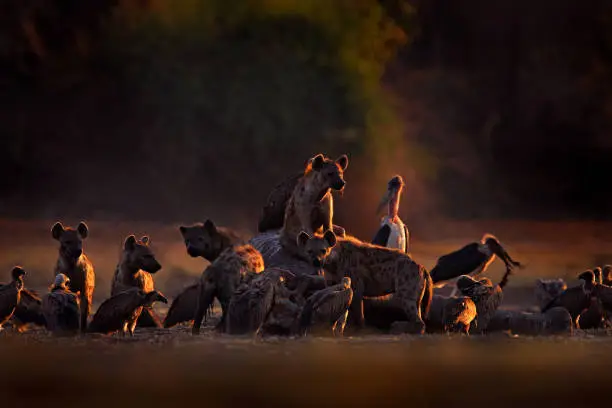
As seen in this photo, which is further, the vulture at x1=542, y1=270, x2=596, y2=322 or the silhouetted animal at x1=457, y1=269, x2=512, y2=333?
the vulture at x1=542, y1=270, x2=596, y2=322

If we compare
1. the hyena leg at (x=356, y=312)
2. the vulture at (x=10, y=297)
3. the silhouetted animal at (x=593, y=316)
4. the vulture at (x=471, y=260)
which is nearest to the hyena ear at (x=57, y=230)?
the vulture at (x=10, y=297)

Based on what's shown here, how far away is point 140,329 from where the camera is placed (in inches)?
460

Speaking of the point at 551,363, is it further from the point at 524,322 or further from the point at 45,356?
the point at 45,356

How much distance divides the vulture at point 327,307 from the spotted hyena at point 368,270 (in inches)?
16.2

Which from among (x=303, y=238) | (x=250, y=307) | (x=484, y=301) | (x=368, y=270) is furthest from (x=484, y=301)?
(x=250, y=307)

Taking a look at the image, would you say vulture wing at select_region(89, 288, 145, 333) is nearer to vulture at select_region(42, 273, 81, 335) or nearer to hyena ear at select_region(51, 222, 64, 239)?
vulture at select_region(42, 273, 81, 335)

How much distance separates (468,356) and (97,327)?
10.9 ft

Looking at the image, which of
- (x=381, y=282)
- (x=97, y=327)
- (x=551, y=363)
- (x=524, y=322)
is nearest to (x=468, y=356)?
(x=551, y=363)

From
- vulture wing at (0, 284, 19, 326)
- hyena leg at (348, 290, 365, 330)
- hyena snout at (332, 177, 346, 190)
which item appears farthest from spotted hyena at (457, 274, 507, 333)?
vulture wing at (0, 284, 19, 326)

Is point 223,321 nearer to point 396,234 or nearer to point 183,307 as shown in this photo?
point 183,307

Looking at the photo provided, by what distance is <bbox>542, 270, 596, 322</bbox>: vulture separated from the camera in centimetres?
1202

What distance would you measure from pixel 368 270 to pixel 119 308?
7.08ft

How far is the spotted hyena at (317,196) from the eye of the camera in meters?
12.0

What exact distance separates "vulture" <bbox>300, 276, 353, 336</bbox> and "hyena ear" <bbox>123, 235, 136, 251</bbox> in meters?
2.26
